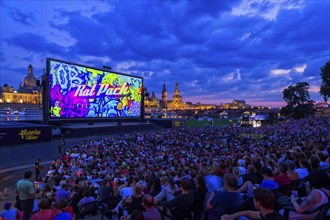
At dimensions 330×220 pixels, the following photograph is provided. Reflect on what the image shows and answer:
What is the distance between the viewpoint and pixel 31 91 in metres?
190

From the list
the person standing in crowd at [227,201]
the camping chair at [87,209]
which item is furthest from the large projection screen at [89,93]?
the person standing in crowd at [227,201]

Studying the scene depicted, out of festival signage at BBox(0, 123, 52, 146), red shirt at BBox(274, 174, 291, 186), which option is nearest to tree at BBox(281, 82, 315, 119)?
festival signage at BBox(0, 123, 52, 146)

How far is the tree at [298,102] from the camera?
273 feet

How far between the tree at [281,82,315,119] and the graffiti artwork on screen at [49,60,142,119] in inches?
2192

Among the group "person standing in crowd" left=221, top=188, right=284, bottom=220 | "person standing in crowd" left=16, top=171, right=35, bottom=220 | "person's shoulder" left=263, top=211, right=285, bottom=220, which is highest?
"person standing in crowd" left=221, top=188, right=284, bottom=220

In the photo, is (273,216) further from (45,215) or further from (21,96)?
(21,96)

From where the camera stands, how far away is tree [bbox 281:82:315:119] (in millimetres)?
83188

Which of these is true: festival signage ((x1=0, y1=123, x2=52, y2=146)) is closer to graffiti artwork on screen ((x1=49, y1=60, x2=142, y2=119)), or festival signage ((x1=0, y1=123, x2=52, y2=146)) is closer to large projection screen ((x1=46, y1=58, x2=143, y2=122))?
large projection screen ((x1=46, y1=58, x2=143, y2=122))

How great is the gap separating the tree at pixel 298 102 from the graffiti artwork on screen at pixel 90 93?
55.7 meters

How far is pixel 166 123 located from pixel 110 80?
19985mm

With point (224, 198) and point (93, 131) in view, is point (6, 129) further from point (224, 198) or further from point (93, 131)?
point (224, 198)

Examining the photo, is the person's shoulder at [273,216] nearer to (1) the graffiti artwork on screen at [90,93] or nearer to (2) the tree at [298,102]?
(1) the graffiti artwork on screen at [90,93]

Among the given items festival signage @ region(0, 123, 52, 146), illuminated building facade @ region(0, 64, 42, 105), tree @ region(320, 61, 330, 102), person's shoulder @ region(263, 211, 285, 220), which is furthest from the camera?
illuminated building facade @ region(0, 64, 42, 105)

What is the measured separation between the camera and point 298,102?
281 feet
